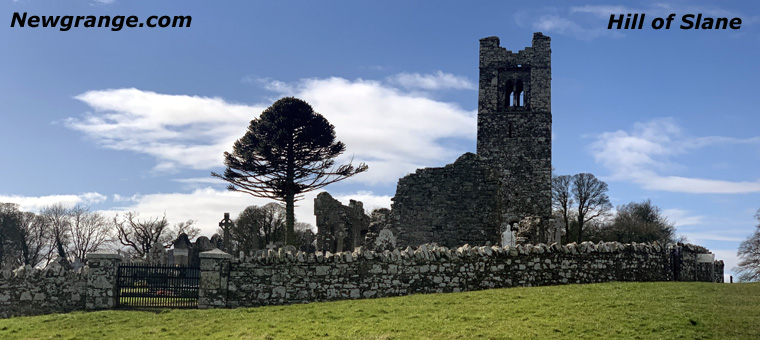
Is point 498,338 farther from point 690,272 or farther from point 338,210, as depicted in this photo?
point 338,210

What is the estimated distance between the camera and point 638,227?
176 feet

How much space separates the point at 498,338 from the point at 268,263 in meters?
9.26

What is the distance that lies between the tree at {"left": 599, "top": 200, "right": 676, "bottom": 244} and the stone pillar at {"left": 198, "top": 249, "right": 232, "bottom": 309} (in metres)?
34.6

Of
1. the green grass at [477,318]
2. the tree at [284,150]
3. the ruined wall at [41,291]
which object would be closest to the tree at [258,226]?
the tree at [284,150]

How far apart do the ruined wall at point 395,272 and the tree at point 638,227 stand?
29.1m

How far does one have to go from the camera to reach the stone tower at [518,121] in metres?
46.5

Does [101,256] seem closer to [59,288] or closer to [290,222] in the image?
[59,288]

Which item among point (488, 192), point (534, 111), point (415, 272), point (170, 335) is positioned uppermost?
point (534, 111)

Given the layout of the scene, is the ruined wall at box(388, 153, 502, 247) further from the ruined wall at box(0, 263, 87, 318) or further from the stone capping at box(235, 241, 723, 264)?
the ruined wall at box(0, 263, 87, 318)

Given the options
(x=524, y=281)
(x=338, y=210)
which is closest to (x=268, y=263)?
(x=524, y=281)

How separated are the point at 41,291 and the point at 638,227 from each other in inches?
1684

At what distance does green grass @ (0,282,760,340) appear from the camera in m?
15.0

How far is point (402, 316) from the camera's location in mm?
17156

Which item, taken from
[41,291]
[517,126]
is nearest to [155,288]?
[41,291]
